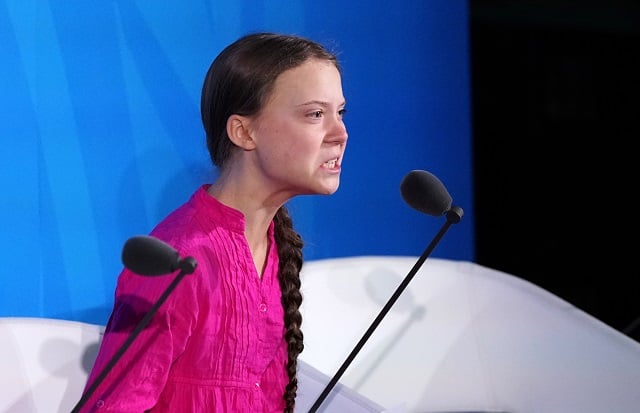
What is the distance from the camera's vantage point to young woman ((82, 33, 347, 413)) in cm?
141

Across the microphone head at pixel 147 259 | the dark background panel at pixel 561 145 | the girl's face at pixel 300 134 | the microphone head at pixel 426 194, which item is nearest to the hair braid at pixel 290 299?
the girl's face at pixel 300 134

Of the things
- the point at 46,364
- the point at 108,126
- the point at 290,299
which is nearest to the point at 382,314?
the point at 290,299

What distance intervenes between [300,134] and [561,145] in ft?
7.03

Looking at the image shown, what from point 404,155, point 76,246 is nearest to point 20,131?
point 76,246

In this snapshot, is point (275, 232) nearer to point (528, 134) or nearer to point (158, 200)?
point (158, 200)

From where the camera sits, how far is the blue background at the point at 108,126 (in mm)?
1801

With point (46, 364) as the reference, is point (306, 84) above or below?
above

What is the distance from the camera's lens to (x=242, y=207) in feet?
4.89

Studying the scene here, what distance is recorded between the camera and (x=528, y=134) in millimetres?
3371

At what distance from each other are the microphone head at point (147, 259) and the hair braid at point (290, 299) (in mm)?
478

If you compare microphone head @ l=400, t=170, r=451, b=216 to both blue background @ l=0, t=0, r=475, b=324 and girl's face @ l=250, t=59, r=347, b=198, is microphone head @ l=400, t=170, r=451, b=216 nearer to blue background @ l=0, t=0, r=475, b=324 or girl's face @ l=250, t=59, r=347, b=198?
girl's face @ l=250, t=59, r=347, b=198

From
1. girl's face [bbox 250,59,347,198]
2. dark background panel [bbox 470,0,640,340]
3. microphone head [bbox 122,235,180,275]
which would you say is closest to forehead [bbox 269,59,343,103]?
girl's face [bbox 250,59,347,198]

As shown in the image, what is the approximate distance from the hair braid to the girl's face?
0.15 m

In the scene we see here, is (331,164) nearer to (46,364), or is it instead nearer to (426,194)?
(426,194)
